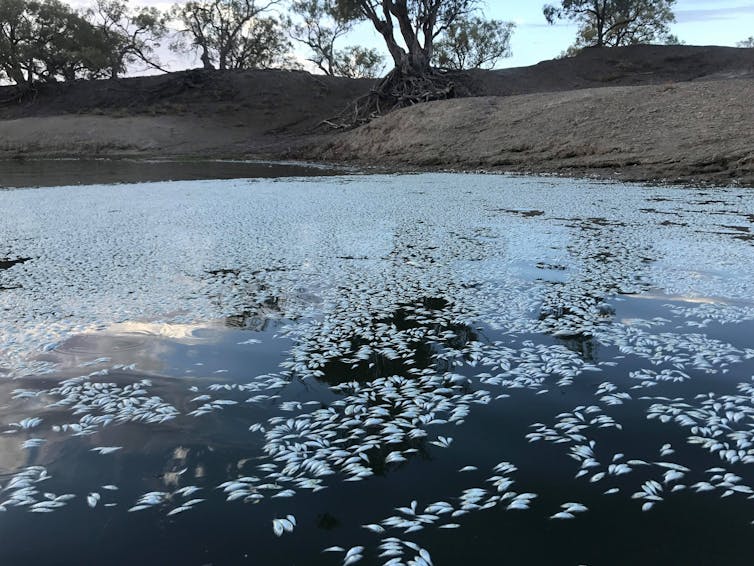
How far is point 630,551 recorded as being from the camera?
1.54m

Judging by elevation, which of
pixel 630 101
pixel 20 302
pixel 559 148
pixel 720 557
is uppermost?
pixel 630 101

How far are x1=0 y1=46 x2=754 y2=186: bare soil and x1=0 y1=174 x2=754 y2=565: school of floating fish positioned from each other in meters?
4.84

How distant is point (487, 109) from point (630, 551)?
14.6m

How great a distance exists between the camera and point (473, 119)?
580 inches

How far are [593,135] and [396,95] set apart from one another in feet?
30.6

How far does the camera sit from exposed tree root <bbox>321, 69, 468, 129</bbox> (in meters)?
19.4

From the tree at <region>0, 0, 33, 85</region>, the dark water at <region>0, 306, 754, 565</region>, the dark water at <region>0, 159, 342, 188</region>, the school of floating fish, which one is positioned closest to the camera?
the dark water at <region>0, 306, 754, 565</region>

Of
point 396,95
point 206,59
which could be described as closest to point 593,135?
point 396,95

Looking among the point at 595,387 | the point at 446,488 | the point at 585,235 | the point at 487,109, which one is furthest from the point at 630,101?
the point at 446,488

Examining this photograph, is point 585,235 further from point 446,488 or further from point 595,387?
point 446,488

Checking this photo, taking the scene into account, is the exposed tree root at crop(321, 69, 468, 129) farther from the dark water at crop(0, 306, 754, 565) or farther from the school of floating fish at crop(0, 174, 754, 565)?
the dark water at crop(0, 306, 754, 565)

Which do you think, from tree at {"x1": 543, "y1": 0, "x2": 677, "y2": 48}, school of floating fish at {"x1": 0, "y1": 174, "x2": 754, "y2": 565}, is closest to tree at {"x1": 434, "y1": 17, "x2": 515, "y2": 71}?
tree at {"x1": 543, "y1": 0, "x2": 677, "y2": 48}

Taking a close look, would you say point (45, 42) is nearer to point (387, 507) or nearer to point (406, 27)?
point (406, 27)

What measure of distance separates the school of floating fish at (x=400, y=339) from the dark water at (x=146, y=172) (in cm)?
623
